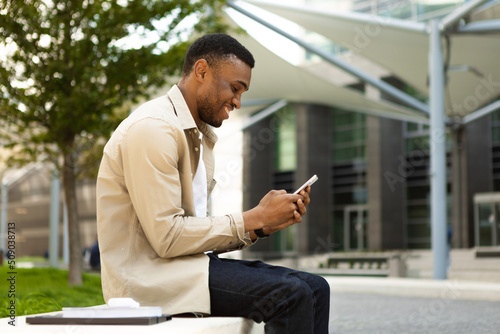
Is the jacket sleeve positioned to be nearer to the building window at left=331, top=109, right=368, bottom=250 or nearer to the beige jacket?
the beige jacket

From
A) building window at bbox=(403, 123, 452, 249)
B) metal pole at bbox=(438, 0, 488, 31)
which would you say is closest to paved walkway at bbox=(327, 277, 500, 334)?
metal pole at bbox=(438, 0, 488, 31)

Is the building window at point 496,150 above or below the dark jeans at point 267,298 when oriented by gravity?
above

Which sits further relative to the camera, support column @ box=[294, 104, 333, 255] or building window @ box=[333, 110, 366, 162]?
building window @ box=[333, 110, 366, 162]

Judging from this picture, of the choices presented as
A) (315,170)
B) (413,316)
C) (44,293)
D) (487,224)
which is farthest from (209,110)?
(315,170)

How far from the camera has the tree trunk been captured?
1141cm

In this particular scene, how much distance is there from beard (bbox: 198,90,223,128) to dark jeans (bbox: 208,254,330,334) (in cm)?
54

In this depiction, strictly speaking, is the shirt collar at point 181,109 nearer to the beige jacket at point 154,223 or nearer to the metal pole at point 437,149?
the beige jacket at point 154,223

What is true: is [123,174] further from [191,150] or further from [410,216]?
[410,216]

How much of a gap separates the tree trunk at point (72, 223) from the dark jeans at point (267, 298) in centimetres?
958

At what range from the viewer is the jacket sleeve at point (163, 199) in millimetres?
2111

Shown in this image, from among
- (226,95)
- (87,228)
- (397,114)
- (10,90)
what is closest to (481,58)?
(397,114)

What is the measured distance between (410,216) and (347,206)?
3828mm

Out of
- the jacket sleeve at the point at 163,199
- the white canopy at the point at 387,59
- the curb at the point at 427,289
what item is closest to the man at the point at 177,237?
the jacket sleeve at the point at 163,199

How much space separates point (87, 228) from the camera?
1991 inches
